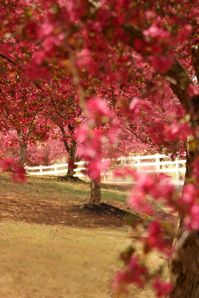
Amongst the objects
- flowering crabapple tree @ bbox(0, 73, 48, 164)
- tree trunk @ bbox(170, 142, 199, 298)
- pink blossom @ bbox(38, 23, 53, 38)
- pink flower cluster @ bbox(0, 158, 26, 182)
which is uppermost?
flowering crabapple tree @ bbox(0, 73, 48, 164)

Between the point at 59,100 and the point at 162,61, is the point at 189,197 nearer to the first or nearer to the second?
the point at 162,61

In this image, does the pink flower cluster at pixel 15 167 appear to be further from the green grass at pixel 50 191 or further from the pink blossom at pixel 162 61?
the green grass at pixel 50 191

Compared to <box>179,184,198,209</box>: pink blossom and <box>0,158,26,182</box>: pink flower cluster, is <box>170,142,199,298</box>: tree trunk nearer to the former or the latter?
<box>0,158,26,182</box>: pink flower cluster

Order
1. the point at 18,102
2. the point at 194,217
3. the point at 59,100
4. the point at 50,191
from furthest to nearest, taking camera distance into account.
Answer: the point at 50,191, the point at 59,100, the point at 18,102, the point at 194,217

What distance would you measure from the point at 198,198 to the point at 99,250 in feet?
30.4

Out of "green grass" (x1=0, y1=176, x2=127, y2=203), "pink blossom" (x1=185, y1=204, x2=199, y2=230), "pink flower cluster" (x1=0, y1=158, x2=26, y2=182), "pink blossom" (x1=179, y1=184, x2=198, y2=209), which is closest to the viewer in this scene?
"pink blossom" (x1=185, y1=204, x2=199, y2=230)

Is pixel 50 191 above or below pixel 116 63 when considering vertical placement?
below

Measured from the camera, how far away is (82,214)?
56.8ft

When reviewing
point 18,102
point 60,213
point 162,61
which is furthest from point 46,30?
point 60,213

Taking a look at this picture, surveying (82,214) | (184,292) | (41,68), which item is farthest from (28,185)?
(41,68)

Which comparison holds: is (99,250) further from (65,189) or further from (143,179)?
(65,189)

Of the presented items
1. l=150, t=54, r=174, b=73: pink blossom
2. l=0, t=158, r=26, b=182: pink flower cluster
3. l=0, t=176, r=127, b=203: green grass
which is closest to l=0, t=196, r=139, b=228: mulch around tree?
l=0, t=176, r=127, b=203: green grass

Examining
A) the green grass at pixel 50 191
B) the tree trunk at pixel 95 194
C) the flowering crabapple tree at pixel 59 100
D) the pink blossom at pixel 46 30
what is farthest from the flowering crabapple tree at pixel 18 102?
the pink blossom at pixel 46 30

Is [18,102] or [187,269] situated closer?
[187,269]
